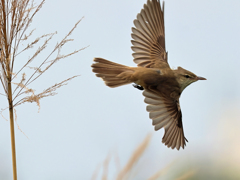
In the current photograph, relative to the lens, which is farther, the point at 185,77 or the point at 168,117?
the point at 168,117

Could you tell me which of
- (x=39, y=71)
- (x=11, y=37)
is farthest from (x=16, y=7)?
(x=39, y=71)

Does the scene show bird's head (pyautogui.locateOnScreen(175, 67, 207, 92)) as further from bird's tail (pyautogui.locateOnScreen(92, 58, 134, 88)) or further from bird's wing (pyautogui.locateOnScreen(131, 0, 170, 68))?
bird's tail (pyautogui.locateOnScreen(92, 58, 134, 88))

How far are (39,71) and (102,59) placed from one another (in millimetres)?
1246

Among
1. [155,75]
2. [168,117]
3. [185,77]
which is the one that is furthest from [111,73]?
[168,117]

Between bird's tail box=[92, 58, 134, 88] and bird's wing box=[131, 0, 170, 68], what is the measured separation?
0.26 m

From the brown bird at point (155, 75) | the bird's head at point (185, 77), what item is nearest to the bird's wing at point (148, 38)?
the brown bird at point (155, 75)

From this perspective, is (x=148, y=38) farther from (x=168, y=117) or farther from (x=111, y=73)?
(x=168, y=117)

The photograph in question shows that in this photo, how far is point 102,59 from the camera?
9.14 ft

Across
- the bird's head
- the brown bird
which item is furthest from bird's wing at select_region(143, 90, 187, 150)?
the bird's head

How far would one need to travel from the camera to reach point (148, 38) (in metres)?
3.16

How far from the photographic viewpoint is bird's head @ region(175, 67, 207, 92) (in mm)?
2762

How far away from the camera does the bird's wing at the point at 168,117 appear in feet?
9.90

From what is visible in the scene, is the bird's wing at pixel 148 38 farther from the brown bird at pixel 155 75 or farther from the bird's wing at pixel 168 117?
the bird's wing at pixel 168 117

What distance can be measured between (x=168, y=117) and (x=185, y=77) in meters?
0.54
